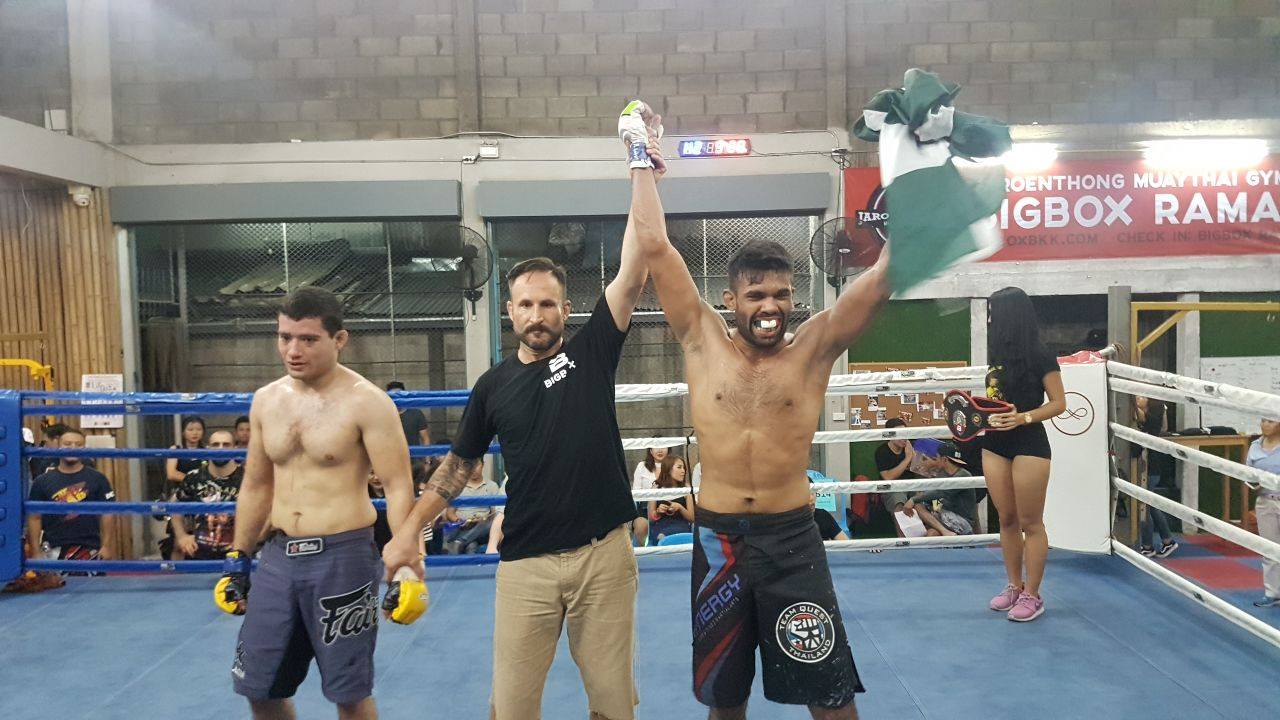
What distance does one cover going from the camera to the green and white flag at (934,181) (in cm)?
214

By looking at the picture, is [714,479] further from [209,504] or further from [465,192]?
[465,192]

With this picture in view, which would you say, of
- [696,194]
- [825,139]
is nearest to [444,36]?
[696,194]

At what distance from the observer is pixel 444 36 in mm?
7539

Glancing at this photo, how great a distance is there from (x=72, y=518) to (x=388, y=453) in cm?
389

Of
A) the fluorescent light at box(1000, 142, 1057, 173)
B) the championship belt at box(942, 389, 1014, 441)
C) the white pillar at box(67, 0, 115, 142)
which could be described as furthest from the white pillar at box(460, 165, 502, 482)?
the fluorescent light at box(1000, 142, 1057, 173)

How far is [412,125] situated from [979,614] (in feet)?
20.1

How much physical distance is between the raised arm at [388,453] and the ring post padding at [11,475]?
3224 mm

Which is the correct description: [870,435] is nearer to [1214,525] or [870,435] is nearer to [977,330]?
[1214,525]

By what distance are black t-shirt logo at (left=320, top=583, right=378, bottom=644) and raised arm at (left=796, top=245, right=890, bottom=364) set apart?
60.2 inches

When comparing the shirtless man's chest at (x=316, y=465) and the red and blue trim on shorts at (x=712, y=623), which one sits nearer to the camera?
the red and blue trim on shorts at (x=712, y=623)

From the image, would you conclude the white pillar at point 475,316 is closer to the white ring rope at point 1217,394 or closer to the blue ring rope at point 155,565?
the blue ring rope at point 155,565

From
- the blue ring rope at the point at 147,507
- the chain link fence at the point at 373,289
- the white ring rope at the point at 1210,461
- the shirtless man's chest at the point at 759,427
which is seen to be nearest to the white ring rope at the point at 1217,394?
the white ring rope at the point at 1210,461

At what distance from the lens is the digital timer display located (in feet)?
24.0

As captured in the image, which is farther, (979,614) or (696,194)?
(696,194)
